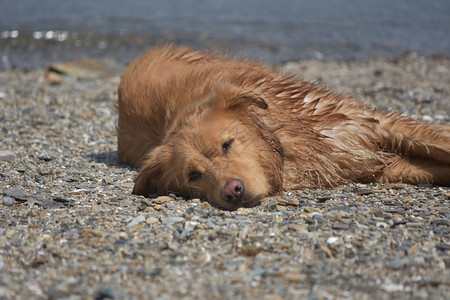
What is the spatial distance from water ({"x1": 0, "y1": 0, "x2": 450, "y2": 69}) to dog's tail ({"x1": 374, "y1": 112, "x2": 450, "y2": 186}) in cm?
620

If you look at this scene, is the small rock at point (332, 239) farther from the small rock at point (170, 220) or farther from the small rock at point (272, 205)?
the small rock at point (170, 220)

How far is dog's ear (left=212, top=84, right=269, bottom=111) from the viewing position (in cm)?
471

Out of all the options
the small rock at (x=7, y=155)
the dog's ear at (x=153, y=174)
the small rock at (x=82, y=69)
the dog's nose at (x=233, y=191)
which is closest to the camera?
the dog's nose at (x=233, y=191)

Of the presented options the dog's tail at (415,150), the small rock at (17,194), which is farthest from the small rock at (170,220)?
the dog's tail at (415,150)

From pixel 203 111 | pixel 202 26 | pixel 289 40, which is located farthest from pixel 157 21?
pixel 203 111

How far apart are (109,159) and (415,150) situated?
3.44 metres

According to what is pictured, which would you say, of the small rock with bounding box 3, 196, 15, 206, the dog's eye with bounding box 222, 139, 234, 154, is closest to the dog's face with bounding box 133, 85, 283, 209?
the dog's eye with bounding box 222, 139, 234, 154

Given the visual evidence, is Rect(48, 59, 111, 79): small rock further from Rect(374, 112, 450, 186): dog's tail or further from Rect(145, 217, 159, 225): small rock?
Rect(145, 217, 159, 225): small rock

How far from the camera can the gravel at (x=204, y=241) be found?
117 inches

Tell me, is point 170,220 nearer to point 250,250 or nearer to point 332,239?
point 250,250

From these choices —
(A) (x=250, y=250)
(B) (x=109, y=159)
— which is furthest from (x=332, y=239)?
(B) (x=109, y=159)

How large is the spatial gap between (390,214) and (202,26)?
47.9 ft

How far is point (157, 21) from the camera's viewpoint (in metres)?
19.0

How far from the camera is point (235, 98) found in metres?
4.71
